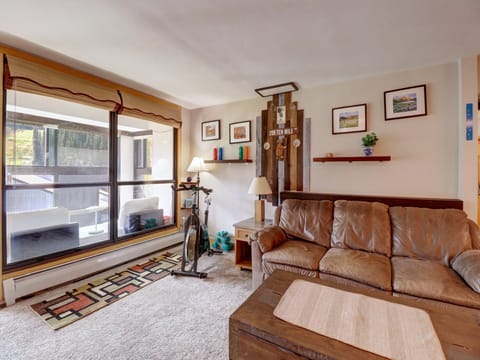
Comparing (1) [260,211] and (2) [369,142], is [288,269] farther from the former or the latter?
(2) [369,142]

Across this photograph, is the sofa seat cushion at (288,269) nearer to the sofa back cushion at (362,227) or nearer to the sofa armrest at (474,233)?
the sofa back cushion at (362,227)

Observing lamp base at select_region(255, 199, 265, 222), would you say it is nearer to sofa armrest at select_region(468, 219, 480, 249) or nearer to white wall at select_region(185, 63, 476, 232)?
white wall at select_region(185, 63, 476, 232)

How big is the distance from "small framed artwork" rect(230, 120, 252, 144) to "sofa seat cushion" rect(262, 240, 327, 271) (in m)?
1.88

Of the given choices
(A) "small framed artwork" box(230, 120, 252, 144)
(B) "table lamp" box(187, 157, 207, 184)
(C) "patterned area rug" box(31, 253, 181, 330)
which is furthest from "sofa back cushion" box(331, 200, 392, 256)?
(B) "table lamp" box(187, 157, 207, 184)

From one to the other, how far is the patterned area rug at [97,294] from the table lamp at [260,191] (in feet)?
4.39

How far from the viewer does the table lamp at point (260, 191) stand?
3.01m

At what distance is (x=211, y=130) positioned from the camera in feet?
13.2

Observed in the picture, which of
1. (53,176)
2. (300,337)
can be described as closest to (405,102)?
(300,337)

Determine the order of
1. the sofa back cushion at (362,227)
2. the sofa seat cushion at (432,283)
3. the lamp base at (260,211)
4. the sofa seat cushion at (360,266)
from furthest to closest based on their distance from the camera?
the lamp base at (260,211), the sofa back cushion at (362,227), the sofa seat cushion at (360,266), the sofa seat cushion at (432,283)

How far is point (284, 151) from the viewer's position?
332 cm

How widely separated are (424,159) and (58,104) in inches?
169

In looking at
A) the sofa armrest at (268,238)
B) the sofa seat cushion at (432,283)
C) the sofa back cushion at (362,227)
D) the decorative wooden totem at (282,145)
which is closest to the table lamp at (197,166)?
the decorative wooden totem at (282,145)

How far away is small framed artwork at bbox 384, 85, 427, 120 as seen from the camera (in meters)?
2.51

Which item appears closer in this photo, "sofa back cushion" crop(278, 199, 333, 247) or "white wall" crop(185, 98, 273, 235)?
"sofa back cushion" crop(278, 199, 333, 247)
